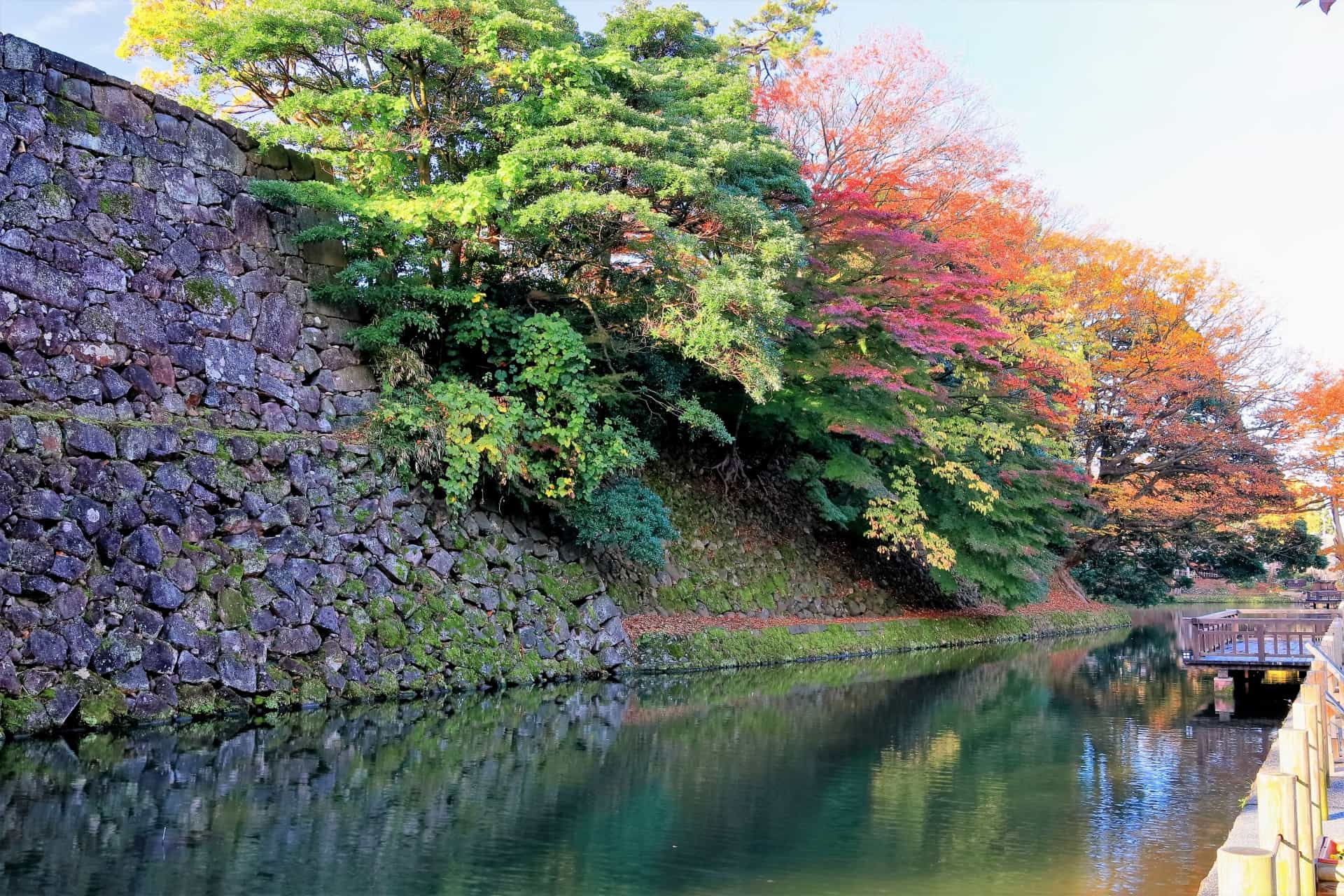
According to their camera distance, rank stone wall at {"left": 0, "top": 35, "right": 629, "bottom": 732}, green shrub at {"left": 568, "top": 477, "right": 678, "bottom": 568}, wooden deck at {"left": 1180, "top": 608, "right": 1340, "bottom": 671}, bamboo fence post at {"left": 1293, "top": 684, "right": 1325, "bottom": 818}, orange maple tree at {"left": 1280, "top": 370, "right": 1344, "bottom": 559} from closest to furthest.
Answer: bamboo fence post at {"left": 1293, "top": 684, "right": 1325, "bottom": 818} < stone wall at {"left": 0, "top": 35, "right": 629, "bottom": 732} < green shrub at {"left": 568, "top": 477, "right": 678, "bottom": 568} < wooden deck at {"left": 1180, "top": 608, "right": 1340, "bottom": 671} < orange maple tree at {"left": 1280, "top": 370, "right": 1344, "bottom": 559}

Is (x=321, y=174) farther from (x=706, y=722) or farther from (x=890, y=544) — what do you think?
(x=890, y=544)

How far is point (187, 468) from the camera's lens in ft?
35.7

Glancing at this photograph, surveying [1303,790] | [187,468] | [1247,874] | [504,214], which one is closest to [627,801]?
[1303,790]

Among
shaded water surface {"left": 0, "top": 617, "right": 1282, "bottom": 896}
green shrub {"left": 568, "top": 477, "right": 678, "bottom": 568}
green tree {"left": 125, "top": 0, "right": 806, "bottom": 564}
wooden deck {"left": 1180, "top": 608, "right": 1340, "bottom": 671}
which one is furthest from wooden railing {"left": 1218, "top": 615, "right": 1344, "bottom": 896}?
green shrub {"left": 568, "top": 477, "right": 678, "bottom": 568}

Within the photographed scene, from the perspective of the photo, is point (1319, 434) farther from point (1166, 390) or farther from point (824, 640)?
point (824, 640)

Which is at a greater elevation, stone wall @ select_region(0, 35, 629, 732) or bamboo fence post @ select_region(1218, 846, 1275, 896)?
stone wall @ select_region(0, 35, 629, 732)

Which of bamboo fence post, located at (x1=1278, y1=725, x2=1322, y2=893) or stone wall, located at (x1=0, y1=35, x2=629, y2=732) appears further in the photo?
stone wall, located at (x1=0, y1=35, x2=629, y2=732)

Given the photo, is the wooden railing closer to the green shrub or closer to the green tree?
the green tree

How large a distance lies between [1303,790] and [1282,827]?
406mm

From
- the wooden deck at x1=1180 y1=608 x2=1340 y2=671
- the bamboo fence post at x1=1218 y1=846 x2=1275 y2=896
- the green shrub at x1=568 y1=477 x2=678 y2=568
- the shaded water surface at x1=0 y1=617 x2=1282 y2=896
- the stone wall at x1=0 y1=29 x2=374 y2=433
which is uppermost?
the stone wall at x1=0 y1=29 x2=374 y2=433

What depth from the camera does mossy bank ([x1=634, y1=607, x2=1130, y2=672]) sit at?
15.7 meters

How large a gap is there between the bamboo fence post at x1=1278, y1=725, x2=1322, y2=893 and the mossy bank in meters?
10.5

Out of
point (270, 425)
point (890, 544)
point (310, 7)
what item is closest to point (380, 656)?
point (270, 425)

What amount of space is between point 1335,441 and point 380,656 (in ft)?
73.6
